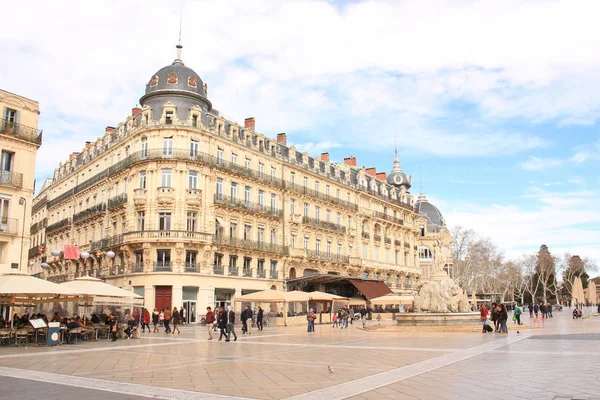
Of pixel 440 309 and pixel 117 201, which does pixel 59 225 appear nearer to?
pixel 117 201

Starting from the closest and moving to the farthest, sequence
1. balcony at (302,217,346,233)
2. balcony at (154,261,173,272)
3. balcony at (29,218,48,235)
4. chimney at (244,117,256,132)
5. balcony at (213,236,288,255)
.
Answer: balcony at (154,261,173,272) → balcony at (213,236,288,255) → chimney at (244,117,256,132) → balcony at (302,217,346,233) → balcony at (29,218,48,235)

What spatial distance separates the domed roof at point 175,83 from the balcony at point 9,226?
52.6 feet

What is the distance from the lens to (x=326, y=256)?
50781mm

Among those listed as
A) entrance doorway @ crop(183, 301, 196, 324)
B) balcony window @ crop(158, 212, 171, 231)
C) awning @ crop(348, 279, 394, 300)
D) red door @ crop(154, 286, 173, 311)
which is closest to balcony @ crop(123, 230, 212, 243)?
balcony window @ crop(158, 212, 171, 231)

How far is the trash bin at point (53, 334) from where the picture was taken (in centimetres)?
1961

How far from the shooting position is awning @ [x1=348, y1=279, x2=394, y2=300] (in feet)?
155

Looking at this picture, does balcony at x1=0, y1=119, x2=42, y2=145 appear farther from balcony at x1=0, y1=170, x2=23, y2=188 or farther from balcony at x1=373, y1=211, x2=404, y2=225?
balcony at x1=373, y1=211, x2=404, y2=225

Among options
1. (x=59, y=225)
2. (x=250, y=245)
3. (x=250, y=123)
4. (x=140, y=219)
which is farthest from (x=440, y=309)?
(x=59, y=225)

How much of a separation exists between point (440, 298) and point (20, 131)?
22.9 meters

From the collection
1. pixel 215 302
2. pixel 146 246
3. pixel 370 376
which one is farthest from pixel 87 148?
pixel 370 376

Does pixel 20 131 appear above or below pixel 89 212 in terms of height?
above

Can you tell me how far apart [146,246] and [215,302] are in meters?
6.32

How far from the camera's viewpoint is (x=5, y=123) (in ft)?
88.0

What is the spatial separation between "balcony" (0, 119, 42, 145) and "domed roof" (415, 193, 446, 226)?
65.0 m
